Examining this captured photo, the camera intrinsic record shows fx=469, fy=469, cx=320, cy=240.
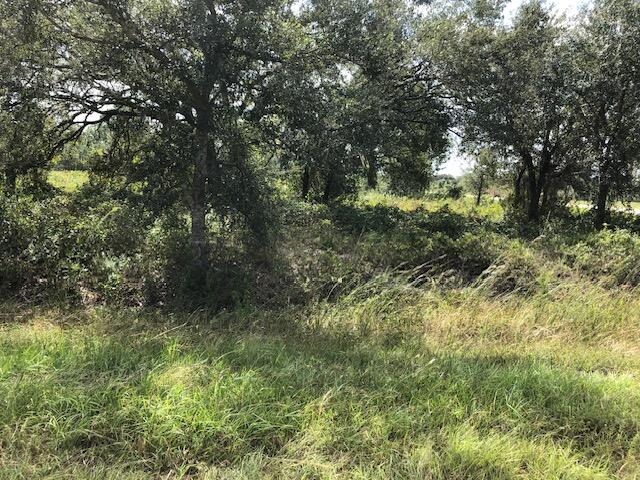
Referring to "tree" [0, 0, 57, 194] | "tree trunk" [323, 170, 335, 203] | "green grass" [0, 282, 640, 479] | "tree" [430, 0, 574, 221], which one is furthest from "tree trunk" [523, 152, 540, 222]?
"tree" [0, 0, 57, 194]

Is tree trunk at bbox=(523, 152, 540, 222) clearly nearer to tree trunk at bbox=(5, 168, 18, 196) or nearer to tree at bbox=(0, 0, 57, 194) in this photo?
tree at bbox=(0, 0, 57, 194)

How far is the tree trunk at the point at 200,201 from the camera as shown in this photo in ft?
22.3

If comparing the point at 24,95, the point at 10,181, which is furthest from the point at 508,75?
the point at 10,181

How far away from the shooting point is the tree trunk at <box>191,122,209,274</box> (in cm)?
679

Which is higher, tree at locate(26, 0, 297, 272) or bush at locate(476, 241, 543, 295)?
tree at locate(26, 0, 297, 272)

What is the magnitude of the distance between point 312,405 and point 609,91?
13.1 meters

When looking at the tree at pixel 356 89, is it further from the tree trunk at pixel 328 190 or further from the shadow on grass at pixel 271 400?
the tree trunk at pixel 328 190

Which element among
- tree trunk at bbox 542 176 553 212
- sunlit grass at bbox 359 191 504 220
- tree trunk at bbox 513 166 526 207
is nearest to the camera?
tree trunk at bbox 542 176 553 212

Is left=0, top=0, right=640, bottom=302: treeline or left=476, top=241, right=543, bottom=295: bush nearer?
left=0, top=0, right=640, bottom=302: treeline

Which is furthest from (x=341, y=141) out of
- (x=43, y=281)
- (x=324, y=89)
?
(x=43, y=281)

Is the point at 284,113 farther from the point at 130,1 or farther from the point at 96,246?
the point at 96,246

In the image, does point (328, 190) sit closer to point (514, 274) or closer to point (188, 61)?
point (514, 274)

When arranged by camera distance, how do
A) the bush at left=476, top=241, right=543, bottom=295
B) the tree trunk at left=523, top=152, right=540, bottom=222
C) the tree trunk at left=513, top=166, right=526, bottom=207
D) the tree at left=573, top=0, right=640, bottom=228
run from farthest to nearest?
the tree trunk at left=513, top=166, right=526, bottom=207 → the tree trunk at left=523, top=152, right=540, bottom=222 → the tree at left=573, top=0, right=640, bottom=228 → the bush at left=476, top=241, right=543, bottom=295

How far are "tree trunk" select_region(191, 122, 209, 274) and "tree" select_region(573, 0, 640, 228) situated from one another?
1030 centimetres
